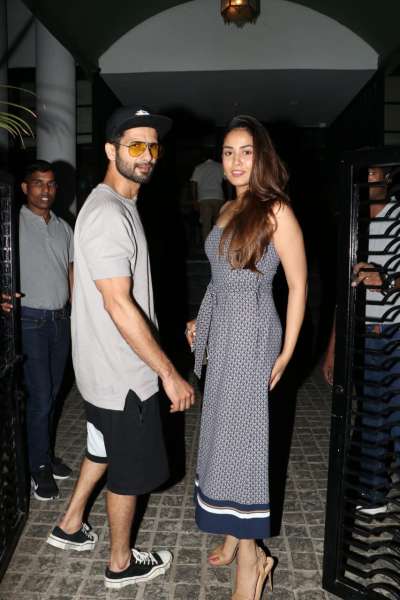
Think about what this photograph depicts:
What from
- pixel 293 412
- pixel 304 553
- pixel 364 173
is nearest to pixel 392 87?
pixel 293 412

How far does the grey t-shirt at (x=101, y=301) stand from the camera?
225 centimetres

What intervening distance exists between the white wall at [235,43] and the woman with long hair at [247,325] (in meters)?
8.60

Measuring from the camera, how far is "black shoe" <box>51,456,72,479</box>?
12.7 ft

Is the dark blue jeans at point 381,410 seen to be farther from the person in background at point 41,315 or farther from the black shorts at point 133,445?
the person in background at point 41,315

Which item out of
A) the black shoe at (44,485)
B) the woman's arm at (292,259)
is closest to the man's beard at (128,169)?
the woman's arm at (292,259)

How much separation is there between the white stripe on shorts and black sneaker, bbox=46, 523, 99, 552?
1.89ft

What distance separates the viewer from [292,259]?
7.54ft

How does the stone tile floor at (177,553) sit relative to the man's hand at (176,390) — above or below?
below

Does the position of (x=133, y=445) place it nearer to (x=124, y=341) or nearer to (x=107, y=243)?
(x=124, y=341)

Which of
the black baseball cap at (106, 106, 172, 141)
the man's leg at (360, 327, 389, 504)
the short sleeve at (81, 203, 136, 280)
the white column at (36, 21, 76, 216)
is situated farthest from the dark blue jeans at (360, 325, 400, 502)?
the white column at (36, 21, 76, 216)

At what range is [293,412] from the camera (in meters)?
5.28

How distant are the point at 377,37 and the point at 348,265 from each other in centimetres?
873

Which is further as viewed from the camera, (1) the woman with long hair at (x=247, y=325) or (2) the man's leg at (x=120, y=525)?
(2) the man's leg at (x=120, y=525)

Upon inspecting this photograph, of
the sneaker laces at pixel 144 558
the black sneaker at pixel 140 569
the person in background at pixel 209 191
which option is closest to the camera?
the black sneaker at pixel 140 569
